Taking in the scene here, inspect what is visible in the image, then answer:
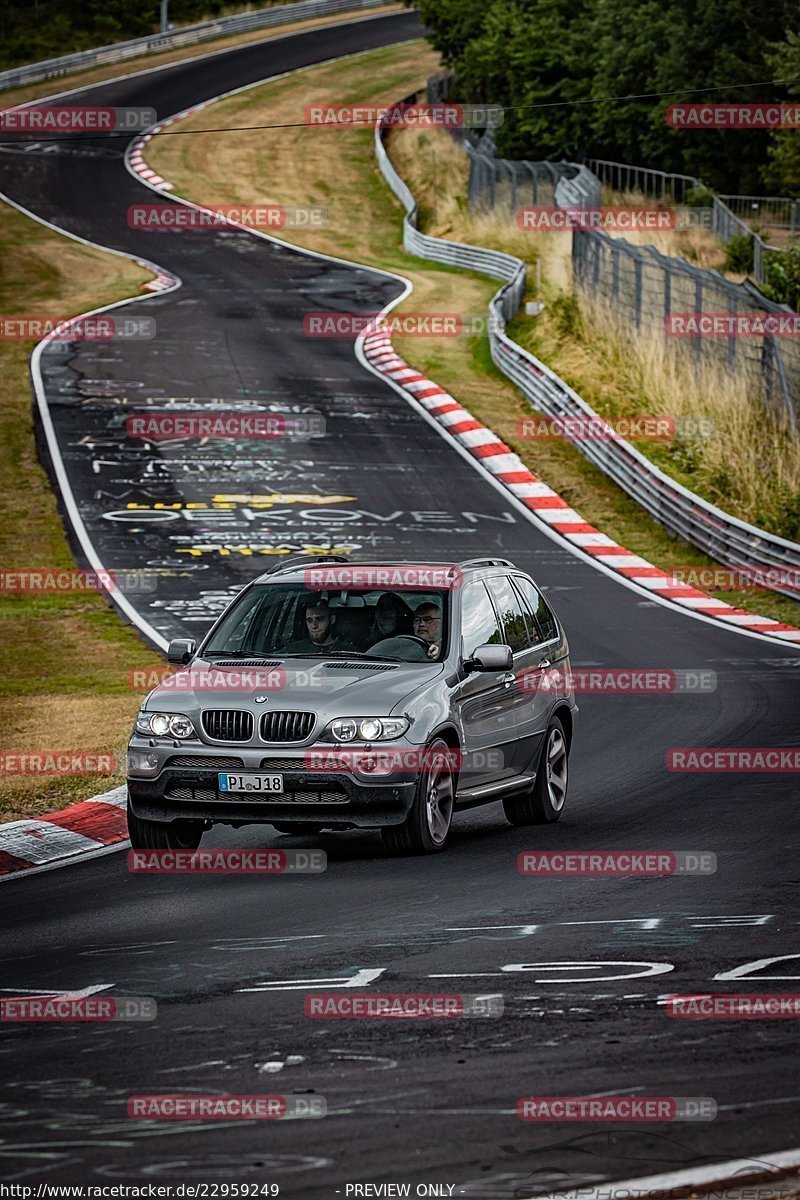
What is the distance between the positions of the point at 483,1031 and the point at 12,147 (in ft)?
Answer: 213

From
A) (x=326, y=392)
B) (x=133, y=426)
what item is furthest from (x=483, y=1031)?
(x=326, y=392)

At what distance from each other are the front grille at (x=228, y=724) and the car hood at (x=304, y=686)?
1.6 inches

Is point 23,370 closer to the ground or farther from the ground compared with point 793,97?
closer to the ground

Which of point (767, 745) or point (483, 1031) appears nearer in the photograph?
point (483, 1031)

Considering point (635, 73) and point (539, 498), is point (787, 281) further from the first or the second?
point (635, 73)

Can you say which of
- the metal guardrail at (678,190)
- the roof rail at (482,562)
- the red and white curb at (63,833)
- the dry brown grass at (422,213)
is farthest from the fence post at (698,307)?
the red and white curb at (63,833)

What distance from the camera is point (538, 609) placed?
43.8ft

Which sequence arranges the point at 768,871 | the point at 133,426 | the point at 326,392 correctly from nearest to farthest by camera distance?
the point at 768,871 → the point at 133,426 → the point at 326,392

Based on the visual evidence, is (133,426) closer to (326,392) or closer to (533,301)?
(326,392)

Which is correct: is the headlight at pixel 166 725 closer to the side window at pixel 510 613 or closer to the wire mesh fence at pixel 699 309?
the side window at pixel 510 613

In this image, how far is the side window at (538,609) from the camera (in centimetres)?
1320

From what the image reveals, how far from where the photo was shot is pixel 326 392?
37375 millimetres

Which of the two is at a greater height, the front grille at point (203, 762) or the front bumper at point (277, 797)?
the front grille at point (203, 762)

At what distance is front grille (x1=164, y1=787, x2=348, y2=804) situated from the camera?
10.7 meters
